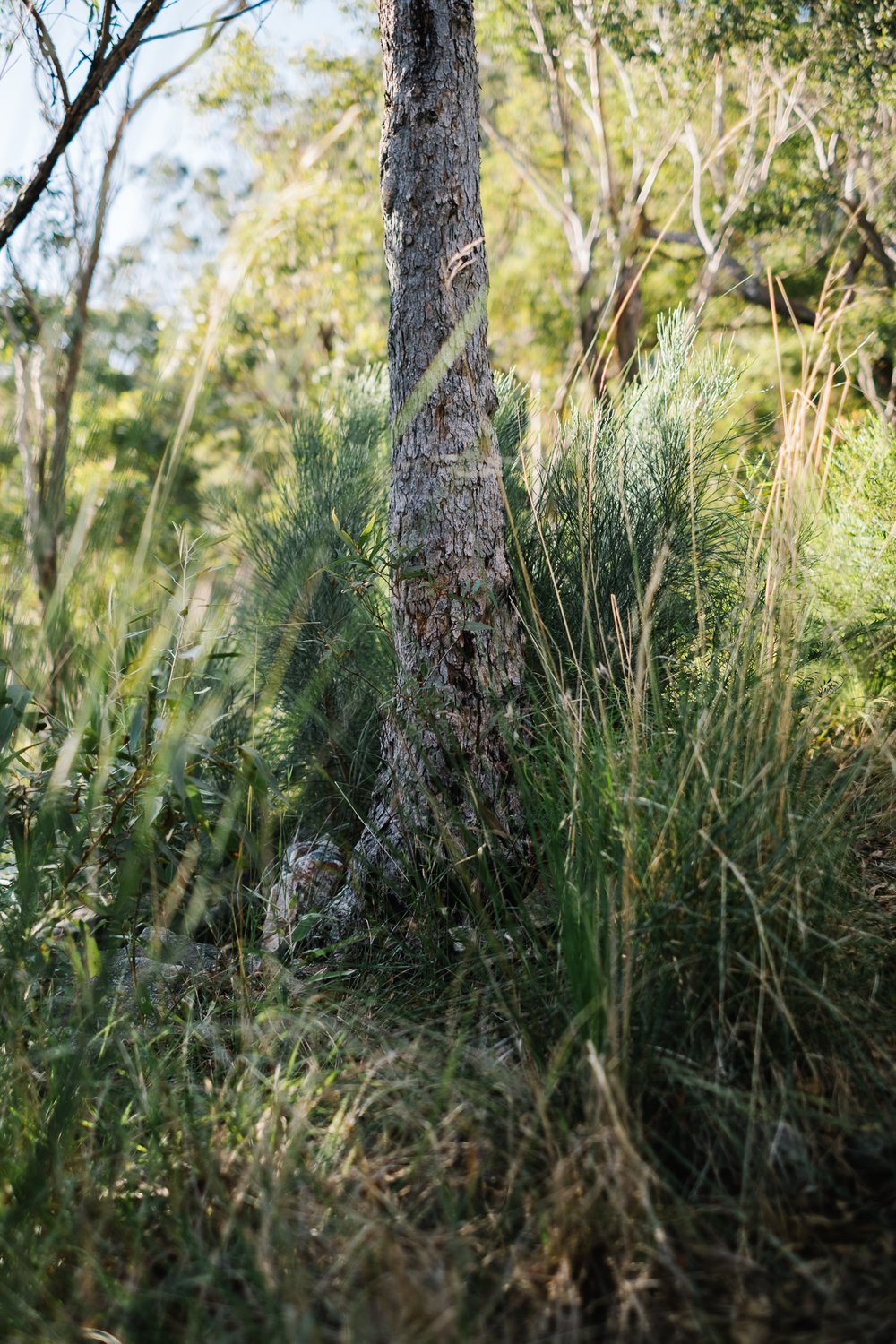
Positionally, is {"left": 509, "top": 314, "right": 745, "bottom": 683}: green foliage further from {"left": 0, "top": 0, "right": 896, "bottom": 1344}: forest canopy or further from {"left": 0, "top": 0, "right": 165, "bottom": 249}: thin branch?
{"left": 0, "top": 0, "right": 165, "bottom": 249}: thin branch

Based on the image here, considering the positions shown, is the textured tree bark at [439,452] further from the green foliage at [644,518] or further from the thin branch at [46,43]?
the thin branch at [46,43]

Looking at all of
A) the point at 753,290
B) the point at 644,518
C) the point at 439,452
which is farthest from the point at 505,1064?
the point at 753,290

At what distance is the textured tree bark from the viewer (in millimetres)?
2295

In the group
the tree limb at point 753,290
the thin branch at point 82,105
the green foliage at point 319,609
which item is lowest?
the green foliage at point 319,609

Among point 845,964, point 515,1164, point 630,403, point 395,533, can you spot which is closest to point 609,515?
point 630,403

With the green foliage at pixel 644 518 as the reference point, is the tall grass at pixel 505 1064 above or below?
below

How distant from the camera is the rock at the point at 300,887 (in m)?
2.32

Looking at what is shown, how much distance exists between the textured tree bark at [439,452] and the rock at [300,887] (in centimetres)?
9

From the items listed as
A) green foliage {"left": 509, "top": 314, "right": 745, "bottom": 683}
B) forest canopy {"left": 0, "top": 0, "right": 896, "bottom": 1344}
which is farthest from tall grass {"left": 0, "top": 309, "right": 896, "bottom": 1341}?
green foliage {"left": 509, "top": 314, "right": 745, "bottom": 683}

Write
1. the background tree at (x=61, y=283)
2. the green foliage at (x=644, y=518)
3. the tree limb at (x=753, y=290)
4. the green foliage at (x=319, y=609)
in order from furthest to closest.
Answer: the tree limb at (x=753, y=290)
the green foliage at (x=319, y=609)
the green foliage at (x=644, y=518)
the background tree at (x=61, y=283)

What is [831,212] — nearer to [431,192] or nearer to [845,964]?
[431,192]

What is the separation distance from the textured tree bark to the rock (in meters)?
0.09

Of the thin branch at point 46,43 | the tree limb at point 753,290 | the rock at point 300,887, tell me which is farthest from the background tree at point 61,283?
the tree limb at point 753,290

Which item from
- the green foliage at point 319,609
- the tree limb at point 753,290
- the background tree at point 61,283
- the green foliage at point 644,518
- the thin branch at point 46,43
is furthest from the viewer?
the tree limb at point 753,290
